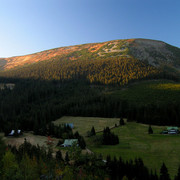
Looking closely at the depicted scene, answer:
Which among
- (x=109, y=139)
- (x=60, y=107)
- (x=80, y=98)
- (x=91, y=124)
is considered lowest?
(x=91, y=124)

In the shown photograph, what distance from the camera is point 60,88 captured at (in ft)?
548

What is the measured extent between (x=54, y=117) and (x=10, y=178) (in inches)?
3356

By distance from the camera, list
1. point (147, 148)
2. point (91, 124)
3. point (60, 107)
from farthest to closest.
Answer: point (60, 107) < point (91, 124) < point (147, 148)

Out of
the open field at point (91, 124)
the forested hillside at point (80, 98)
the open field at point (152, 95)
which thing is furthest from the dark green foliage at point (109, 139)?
the open field at point (152, 95)

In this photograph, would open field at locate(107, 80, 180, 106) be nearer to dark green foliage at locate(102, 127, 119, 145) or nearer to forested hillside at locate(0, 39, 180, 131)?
forested hillside at locate(0, 39, 180, 131)

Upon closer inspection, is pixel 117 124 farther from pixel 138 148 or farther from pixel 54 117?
pixel 54 117

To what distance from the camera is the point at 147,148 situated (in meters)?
46.8

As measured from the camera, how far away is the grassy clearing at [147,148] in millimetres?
37125

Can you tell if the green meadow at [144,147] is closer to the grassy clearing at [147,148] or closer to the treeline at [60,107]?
the grassy clearing at [147,148]

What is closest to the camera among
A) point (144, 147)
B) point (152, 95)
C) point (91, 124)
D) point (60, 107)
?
point (144, 147)

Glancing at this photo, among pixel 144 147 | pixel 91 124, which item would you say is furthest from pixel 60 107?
pixel 144 147

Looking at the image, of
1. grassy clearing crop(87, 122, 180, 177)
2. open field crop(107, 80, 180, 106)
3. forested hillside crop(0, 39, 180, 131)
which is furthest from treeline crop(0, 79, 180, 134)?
grassy clearing crop(87, 122, 180, 177)

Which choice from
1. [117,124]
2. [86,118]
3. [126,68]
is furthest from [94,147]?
[126,68]

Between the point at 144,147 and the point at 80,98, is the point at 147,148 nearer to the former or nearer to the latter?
the point at 144,147
